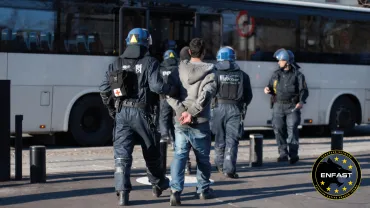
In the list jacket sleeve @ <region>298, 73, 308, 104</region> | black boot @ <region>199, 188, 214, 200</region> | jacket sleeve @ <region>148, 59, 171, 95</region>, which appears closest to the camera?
jacket sleeve @ <region>148, 59, 171, 95</region>

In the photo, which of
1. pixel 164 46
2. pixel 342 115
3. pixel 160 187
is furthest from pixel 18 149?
pixel 342 115

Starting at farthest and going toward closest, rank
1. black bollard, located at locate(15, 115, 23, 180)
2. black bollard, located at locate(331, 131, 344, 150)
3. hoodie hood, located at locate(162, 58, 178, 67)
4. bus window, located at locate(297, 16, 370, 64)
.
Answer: bus window, located at locate(297, 16, 370, 64) → hoodie hood, located at locate(162, 58, 178, 67) → black bollard, located at locate(331, 131, 344, 150) → black bollard, located at locate(15, 115, 23, 180)

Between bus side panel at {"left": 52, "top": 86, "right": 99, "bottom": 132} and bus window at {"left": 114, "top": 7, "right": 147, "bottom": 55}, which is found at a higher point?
bus window at {"left": 114, "top": 7, "right": 147, "bottom": 55}

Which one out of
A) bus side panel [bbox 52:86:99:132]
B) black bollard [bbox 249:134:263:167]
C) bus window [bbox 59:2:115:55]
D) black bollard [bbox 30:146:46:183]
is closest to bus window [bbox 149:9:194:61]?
bus window [bbox 59:2:115:55]

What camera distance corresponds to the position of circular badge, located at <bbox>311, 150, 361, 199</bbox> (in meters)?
7.79

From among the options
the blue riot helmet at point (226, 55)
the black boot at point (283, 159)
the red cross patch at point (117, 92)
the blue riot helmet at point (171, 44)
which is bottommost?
the black boot at point (283, 159)

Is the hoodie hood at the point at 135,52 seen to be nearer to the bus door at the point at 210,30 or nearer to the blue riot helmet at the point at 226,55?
the blue riot helmet at the point at 226,55

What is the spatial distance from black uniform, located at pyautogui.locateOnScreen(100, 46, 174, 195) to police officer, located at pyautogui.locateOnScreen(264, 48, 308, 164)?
447 centimetres

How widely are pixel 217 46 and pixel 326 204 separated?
341 inches

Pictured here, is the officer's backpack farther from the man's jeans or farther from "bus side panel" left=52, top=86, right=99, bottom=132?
"bus side panel" left=52, top=86, right=99, bottom=132

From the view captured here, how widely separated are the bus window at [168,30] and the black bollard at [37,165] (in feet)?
21.2

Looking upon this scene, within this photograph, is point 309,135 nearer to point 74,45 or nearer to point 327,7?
point 327,7

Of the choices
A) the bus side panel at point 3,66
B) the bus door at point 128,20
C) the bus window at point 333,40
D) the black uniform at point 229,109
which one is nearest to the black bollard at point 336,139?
the black uniform at point 229,109

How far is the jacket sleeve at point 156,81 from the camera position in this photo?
7.72 metres
